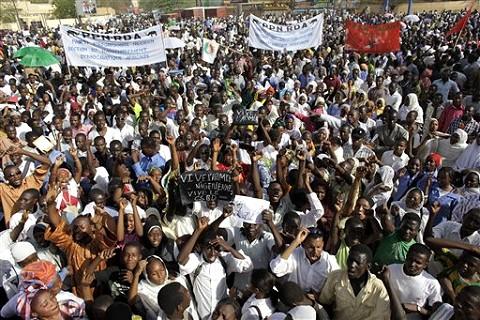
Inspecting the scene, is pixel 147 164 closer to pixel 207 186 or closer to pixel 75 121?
pixel 207 186

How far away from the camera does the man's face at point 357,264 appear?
276 centimetres

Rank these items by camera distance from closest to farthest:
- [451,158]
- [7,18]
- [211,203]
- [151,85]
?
[211,203] < [451,158] < [151,85] < [7,18]

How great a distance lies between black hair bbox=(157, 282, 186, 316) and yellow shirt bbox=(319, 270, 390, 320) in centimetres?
112

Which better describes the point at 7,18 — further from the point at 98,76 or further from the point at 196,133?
the point at 196,133

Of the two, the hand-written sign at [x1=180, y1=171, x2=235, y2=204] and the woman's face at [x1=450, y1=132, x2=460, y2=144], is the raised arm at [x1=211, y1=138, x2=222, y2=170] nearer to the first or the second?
the hand-written sign at [x1=180, y1=171, x2=235, y2=204]

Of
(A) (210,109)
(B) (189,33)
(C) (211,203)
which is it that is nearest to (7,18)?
(B) (189,33)

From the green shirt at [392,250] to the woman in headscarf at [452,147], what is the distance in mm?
2479

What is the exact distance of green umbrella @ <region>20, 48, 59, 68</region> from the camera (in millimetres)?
9703

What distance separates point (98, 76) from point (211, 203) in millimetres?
7583

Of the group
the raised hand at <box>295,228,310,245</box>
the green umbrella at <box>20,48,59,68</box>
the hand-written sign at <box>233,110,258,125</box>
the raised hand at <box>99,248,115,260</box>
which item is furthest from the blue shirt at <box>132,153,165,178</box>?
the green umbrella at <box>20,48,59,68</box>

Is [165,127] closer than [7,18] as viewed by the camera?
Yes

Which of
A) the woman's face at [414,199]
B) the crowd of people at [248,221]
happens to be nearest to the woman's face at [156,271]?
the crowd of people at [248,221]

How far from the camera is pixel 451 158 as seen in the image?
5.28m

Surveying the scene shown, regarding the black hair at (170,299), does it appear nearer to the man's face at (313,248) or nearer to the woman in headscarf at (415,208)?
the man's face at (313,248)
